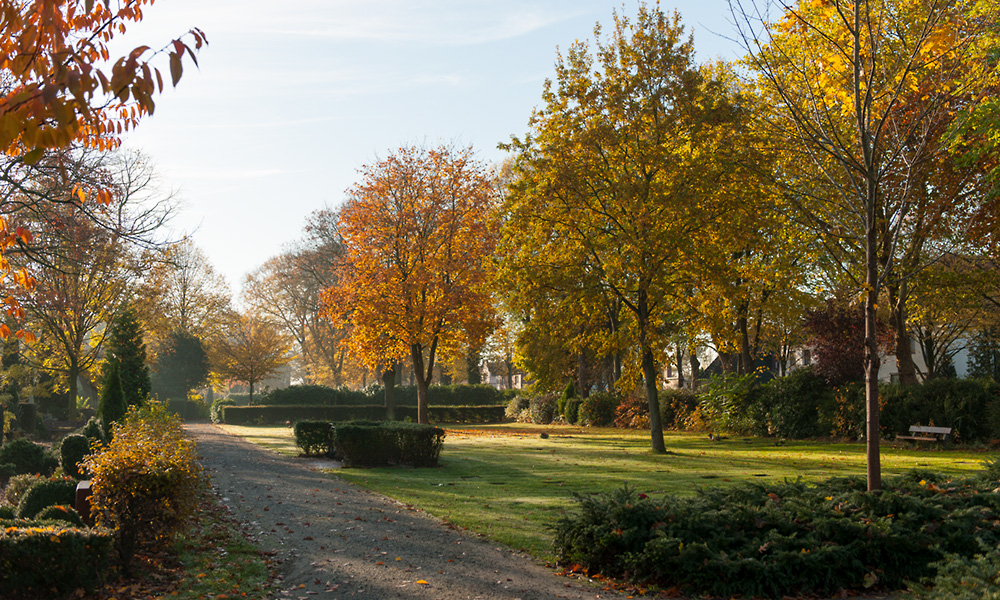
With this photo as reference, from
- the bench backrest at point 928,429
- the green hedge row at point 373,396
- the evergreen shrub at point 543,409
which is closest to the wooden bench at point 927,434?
the bench backrest at point 928,429

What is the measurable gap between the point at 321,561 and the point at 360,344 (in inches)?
920

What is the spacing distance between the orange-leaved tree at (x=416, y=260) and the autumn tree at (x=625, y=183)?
9.93 m

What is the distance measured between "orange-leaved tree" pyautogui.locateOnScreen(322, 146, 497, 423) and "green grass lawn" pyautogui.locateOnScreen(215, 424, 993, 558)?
6.88m

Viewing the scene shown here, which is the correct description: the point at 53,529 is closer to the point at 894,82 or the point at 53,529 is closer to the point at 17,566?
the point at 17,566

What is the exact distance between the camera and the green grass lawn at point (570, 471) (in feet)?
34.0

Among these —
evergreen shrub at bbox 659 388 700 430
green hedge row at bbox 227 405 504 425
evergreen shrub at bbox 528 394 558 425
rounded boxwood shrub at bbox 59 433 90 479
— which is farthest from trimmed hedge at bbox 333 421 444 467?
green hedge row at bbox 227 405 504 425

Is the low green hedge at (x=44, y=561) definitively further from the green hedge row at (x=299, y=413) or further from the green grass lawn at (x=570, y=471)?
the green hedge row at (x=299, y=413)

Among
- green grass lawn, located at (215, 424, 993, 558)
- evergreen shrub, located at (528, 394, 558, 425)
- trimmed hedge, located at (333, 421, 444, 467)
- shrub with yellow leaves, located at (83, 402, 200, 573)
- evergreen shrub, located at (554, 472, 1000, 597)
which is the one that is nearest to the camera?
evergreen shrub, located at (554, 472, 1000, 597)

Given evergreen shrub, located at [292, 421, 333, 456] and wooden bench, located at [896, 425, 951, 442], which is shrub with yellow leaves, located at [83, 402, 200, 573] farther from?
wooden bench, located at [896, 425, 951, 442]

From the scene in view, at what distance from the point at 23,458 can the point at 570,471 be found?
11686 mm

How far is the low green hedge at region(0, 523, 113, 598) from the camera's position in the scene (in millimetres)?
5535

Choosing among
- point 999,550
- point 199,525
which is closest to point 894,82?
point 999,550

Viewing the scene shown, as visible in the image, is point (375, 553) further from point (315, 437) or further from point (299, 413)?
point (299, 413)

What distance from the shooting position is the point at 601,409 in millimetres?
34594
